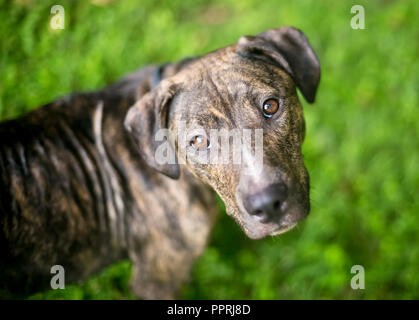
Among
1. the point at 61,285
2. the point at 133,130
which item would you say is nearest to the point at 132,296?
the point at 61,285

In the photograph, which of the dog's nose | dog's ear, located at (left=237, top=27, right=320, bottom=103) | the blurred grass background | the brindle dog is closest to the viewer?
the dog's nose

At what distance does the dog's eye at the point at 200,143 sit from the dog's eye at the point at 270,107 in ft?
1.66

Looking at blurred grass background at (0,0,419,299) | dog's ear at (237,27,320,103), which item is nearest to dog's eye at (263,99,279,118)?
dog's ear at (237,27,320,103)

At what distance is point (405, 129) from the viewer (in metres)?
5.77

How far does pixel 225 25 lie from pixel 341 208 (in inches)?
134

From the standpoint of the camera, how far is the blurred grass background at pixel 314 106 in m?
4.97

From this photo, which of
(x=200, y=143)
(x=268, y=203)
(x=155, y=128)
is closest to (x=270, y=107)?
(x=200, y=143)

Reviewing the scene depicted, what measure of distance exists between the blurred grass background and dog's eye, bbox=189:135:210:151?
2.03m

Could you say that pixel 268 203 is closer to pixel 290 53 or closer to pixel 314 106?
pixel 290 53

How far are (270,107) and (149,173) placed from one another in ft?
4.51

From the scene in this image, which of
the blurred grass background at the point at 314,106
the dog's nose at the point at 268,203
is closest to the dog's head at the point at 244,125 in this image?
the dog's nose at the point at 268,203

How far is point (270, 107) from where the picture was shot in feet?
10.6

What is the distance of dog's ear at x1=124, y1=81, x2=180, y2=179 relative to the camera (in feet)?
11.5

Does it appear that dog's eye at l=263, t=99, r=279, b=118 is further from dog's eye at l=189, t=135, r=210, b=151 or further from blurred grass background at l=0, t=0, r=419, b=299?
blurred grass background at l=0, t=0, r=419, b=299
